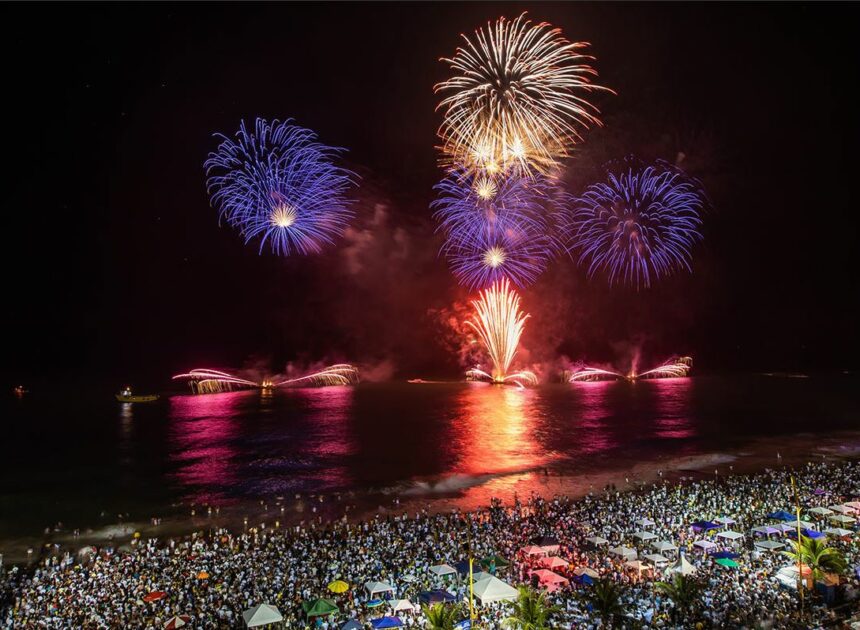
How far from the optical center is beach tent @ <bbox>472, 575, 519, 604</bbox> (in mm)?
17078

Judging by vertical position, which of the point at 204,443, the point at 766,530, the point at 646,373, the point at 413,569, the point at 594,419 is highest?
the point at 766,530

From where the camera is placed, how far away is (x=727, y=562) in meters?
19.8

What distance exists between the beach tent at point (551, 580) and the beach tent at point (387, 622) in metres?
5.02

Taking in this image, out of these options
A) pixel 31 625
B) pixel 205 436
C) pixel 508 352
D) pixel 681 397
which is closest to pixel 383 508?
pixel 31 625

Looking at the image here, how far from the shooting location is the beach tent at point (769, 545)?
70.7 ft

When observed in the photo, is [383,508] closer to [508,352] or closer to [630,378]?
[508,352]

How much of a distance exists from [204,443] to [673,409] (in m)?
62.8

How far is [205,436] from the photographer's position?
206 ft

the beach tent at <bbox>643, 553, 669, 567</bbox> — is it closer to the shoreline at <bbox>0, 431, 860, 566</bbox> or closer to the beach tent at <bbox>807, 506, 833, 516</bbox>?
the beach tent at <bbox>807, 506, 833, 516</bbox>

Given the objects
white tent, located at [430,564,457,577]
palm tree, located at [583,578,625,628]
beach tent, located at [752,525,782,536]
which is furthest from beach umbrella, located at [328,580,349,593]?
beach tent, located at [752,525,782,536]

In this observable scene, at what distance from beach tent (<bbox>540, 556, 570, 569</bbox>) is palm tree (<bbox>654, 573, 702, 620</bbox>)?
362 cm

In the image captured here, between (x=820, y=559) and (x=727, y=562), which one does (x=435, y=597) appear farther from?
(x=820, y=559)

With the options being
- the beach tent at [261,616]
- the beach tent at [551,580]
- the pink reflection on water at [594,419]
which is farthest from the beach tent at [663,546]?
the pink reflection on water at [594,419]

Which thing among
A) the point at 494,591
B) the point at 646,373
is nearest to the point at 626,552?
the point at 494,591
